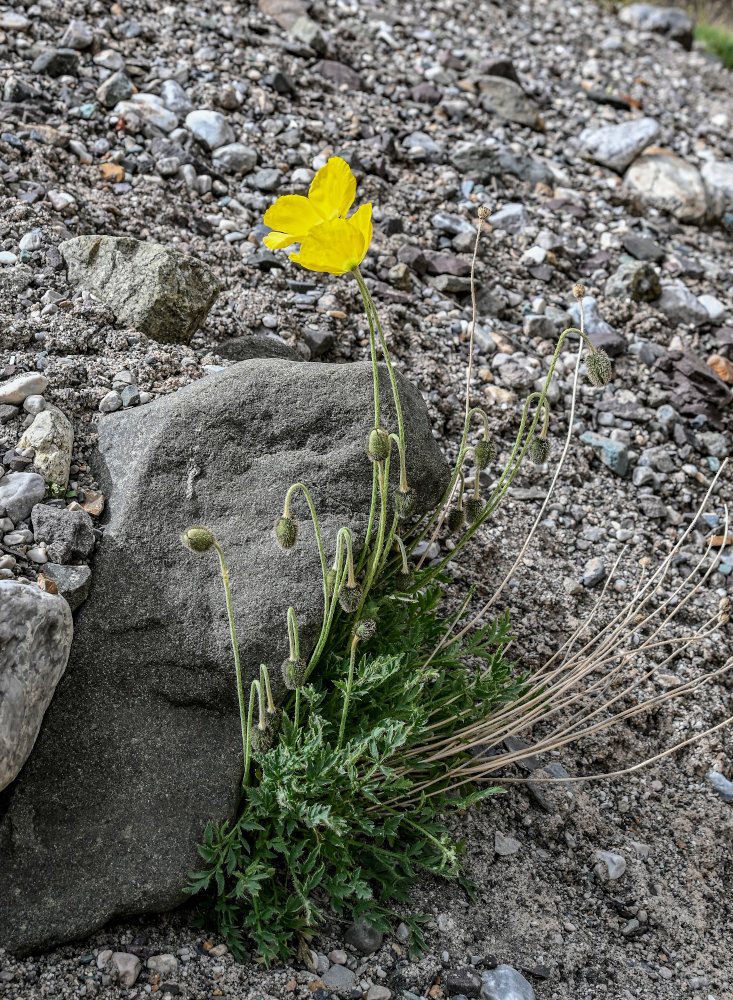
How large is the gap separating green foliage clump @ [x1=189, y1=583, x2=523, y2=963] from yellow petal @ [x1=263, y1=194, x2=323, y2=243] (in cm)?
106

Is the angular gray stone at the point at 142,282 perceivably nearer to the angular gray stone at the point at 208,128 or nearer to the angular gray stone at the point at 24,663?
the angular gray stone at the point at 208,128

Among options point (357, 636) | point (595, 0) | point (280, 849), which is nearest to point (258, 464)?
point (357, 636)

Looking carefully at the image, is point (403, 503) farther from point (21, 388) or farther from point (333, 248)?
point (21, 388)

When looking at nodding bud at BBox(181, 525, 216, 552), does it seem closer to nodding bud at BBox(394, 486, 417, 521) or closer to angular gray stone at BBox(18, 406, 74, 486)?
nodding bud at BBox(394, 486, 417, 521)

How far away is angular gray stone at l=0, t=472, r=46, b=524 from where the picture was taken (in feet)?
9.12

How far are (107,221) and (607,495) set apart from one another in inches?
93.5

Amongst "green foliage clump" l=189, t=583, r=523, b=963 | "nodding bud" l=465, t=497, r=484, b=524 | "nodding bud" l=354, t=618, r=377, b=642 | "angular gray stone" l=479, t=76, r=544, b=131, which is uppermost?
"nodding bud" l=465, t=497, r=484, b=524

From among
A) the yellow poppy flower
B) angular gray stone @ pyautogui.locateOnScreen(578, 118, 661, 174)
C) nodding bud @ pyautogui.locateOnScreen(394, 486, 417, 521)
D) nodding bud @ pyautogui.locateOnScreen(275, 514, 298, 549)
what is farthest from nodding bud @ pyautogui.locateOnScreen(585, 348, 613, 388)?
angular gray stone @ pyautogui.locateOnScreen(578, 118, 661, 174)

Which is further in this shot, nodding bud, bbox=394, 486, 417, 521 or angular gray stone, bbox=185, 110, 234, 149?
angular gray stone, bbox=185, 110, 234, 149

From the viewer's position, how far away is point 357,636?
8.49 feet

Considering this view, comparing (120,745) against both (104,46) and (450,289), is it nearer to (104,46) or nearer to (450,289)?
(450,289)

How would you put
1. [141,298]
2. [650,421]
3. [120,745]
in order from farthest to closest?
[650,421], [141,298], [120,745]

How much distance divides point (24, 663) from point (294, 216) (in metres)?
1.31

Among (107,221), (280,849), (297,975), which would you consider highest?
(107,221)
